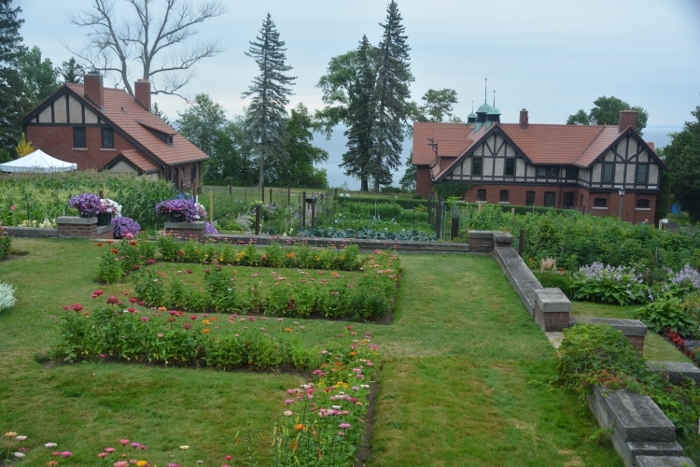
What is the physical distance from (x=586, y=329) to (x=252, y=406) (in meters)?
3.59

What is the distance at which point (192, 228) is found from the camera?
47.5 ft

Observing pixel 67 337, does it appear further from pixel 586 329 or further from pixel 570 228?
pixel 570 228

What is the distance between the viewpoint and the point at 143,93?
4019 centimetres

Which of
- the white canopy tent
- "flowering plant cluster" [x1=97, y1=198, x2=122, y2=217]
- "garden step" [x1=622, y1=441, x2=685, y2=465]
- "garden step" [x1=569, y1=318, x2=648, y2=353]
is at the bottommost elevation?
"garden step" [x1=622, y1=441, x2=685, y2=465]

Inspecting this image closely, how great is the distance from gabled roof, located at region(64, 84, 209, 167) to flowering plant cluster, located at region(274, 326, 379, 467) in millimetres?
28927

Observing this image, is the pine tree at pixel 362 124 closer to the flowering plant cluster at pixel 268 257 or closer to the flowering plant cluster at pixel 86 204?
the flowering plant cluster at pixel 86 204

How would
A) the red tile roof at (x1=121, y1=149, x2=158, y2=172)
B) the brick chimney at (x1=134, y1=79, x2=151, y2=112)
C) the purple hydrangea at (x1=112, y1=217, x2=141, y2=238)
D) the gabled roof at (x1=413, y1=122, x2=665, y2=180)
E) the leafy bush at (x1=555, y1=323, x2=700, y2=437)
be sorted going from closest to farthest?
the leafy bush at (x1=555, y1=323, x2=700, y2=437) → the purple hydrangea at (x1=112, y1=217, x2=141, y2=238) → the red tile roof at (x1=121, y1=149, x2=158, y2=172) → the brick chimney at (x1=134, y1=79, x2=151, y2=112) → the gabled roof at (x1=413, y1=122, x2=665, y2=180)

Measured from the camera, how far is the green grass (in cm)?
912

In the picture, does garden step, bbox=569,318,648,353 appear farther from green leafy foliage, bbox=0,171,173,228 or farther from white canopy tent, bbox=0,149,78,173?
white canopy tent, bbox=0,149,78,173

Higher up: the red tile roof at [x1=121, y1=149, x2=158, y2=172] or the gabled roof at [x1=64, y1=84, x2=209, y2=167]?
the gabled roof at [x1=64, y1=84, x2=209, y2=167]

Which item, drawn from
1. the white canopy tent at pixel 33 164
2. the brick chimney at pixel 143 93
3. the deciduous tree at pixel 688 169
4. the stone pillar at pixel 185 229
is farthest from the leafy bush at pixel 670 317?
the deciduous tree at pixel 688 169

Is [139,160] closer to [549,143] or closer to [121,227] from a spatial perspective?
[121,227]

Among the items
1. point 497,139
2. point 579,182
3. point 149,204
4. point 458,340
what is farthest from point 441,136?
point 458,340

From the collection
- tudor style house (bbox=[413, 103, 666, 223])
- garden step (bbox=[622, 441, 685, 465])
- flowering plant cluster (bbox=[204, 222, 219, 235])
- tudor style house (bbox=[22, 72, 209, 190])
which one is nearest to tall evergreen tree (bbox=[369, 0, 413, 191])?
tudor style house (bbox=[413, 103, 666, 223])
